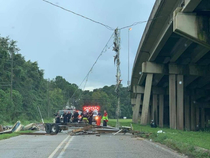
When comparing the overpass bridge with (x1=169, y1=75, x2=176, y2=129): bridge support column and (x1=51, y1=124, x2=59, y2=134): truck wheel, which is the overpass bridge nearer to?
(x1=169, y1=75, x2=176, y2=129): bridge support column

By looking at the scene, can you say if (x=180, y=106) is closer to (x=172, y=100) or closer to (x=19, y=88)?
(x=172, y=100)

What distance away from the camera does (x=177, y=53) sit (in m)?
28.3

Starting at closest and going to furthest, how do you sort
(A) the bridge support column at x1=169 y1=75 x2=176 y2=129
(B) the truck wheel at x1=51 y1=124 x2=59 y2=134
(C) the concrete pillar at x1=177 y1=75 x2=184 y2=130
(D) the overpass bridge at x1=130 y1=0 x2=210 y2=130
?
1. (D) the overpass bridge at x1=130 y1=0 x2=210 y2=130
2. (B) the truck wheel at x1=51 y1=124 x2=59 y2=134
3. (C) the concrete pillar at x1=177 y1=75 x2=184 y2=130
4. (A) the bridge support column at x1=169 y1=75 x2=176 y2=129

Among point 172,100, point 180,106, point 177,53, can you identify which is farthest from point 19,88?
point 177,53

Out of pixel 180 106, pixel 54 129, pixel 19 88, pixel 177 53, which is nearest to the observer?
pixel 54 129

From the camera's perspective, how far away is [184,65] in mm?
Answer: 32438

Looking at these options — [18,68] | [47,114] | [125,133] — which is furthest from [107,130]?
[47,114]

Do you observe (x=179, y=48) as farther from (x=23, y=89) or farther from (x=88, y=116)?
(x=23, y=89)

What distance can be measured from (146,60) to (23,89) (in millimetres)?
38985

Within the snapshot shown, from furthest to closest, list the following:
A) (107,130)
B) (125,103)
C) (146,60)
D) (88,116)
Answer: (125,103)
(146,60)
(88,116)
(107,130)

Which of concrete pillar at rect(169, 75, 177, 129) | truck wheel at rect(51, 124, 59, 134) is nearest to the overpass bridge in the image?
concrete pillar at rect(169, 75, 177, 129)

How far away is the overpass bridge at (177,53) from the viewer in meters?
17.1

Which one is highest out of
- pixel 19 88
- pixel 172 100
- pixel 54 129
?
pixel 19 88

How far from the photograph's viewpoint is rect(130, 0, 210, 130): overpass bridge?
1706 cm
